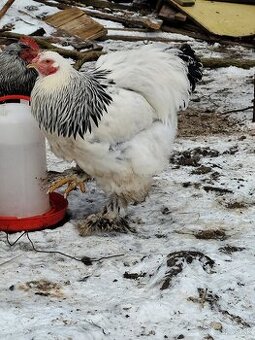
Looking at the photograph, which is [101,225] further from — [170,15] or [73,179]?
[170,15]

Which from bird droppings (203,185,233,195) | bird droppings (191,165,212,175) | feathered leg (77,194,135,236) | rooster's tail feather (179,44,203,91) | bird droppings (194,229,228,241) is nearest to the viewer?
bird droppings (194,229,228,241)

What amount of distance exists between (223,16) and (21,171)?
7.37 metres

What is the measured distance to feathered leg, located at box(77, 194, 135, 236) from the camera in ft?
14.4

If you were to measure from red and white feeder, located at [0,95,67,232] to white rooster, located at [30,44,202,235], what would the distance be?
0.16 meters

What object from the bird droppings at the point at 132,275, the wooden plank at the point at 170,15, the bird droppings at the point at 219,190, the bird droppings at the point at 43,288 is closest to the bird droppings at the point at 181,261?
the bird droppings at the point at 132,275

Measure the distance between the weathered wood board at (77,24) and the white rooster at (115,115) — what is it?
233 inches

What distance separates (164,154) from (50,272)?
1140mm

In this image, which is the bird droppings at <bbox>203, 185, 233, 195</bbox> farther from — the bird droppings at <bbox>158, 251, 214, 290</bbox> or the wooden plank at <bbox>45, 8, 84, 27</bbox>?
the wooden plank at <bbox>45, 8, 84, 27</bbox>

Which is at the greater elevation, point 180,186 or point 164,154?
point 164,154

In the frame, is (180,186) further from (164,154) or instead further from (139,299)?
(139,299)

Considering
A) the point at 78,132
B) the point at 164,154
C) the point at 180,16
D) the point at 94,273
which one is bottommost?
the point at 180,16

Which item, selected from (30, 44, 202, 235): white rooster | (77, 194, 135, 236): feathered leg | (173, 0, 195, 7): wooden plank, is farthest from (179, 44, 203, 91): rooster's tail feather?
(173, 0, 195, 7): wooden plank

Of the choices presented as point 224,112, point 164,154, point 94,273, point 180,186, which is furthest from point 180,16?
point 94,273

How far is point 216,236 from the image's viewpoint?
431 cm
